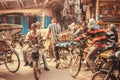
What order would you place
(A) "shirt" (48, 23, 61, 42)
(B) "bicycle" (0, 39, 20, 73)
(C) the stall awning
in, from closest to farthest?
(B) "bicycle" (0, 39, 20, 73) → (A) "shirt" (48, 23, 61, 42) → (C) the stall awning

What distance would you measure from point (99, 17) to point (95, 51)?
8.89 metres

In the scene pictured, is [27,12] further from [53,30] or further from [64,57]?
[64,57]

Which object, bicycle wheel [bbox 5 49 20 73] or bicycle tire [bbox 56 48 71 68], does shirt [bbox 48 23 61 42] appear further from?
bicycle wheel [bbox 5 49 20 73]

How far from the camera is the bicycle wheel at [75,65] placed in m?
10.8

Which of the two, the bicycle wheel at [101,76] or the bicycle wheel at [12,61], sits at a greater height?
the bicycle wheel at [101,76]

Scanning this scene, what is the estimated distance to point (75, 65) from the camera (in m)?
11.2

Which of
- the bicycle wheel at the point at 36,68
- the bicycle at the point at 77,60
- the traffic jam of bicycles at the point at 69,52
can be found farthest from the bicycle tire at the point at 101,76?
the bicycle wheel at the point at 36,68

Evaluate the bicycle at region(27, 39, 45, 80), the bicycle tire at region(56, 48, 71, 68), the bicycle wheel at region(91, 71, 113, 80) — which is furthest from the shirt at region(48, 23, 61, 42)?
the bicycle wheel at region(91, 71, 113, 80)

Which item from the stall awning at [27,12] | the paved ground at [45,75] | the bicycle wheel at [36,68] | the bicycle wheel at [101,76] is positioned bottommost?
the paved ground at [45,75]

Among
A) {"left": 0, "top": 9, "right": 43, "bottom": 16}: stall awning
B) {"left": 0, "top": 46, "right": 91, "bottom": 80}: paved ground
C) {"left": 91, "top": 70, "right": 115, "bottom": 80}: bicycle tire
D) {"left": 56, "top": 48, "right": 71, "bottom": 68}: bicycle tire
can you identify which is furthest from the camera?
{"left": 0, "top": 9, "right": 43, "bottom": 16}: stall awning

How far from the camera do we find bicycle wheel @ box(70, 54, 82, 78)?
10828 mm

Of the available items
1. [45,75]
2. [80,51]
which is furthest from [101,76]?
[45,75]

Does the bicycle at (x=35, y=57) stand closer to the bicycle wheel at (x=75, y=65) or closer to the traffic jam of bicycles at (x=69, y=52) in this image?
the traffic jam of bicycles at (x=69, y=52)

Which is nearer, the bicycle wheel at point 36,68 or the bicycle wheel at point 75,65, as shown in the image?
the bicycle wheel at point 36,68
